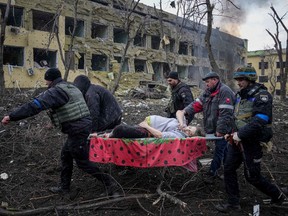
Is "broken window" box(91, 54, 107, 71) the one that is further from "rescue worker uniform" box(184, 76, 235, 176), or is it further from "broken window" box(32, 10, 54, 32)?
"rescue worker uniform" box(184, 76, 235, 176)

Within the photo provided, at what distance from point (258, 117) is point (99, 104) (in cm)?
239

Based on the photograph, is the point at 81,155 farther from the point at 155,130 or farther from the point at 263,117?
the point at 263,117

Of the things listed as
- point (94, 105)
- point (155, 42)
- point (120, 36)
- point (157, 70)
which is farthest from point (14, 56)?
point (94, 105)

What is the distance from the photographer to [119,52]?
25.4 metres

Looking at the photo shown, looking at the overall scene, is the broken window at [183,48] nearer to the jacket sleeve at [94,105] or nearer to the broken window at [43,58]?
the broken window at [43,58]

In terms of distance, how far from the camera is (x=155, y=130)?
4207mm

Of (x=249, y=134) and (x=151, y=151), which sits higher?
(x=249, y=134)

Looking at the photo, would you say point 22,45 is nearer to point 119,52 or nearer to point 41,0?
point 41,0

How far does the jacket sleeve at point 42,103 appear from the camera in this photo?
340cm

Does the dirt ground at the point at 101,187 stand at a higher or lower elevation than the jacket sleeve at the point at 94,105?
lower

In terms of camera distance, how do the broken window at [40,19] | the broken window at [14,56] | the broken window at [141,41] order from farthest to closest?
the broken window at [141,41] → the broken window at [40,19] → the broken window at [14,56]

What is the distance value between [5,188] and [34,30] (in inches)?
693

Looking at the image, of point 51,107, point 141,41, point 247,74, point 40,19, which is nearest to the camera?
point 247,74

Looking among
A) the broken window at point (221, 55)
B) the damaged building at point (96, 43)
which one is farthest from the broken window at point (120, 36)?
the broken window at point (221, 55)
